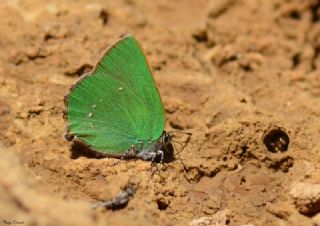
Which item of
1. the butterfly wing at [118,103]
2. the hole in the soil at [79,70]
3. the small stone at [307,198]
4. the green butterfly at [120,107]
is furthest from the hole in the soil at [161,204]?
the hole in the soil at [79,70]

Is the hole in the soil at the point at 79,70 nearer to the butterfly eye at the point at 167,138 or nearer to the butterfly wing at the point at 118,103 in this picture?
the butterfly wing at the point at 118,103

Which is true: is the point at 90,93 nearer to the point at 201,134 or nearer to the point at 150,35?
the point at 201,134

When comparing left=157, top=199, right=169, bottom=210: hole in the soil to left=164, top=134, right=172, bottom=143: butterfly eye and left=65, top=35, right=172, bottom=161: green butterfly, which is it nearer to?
left=65, top=35, right=172, bottom=161: green butterfly

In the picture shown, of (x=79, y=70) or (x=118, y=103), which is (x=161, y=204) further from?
(x=79, y=70)

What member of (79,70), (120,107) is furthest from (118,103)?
(79,70)

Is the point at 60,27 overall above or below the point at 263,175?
above

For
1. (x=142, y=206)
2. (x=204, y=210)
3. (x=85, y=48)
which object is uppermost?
(x=85, y=48)

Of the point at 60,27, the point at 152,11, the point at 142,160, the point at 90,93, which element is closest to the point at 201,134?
the point at 142,160
